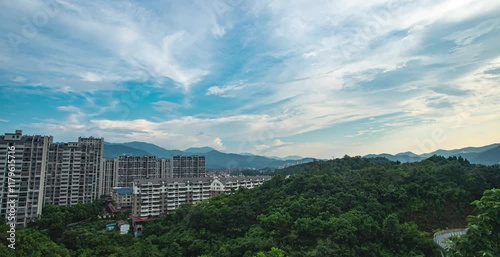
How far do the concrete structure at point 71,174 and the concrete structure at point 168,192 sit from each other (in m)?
7.76

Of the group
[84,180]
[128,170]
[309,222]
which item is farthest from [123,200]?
[309,222]

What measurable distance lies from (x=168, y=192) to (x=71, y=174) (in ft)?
36.0

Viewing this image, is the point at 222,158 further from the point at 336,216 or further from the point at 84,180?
the point at 336,216

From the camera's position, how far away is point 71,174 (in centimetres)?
2830

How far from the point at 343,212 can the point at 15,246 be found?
49.7 feet

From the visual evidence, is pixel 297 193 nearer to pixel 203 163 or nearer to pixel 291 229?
pixel 291 229

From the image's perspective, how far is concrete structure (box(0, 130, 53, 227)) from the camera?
63.9 ft

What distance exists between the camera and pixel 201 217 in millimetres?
17344

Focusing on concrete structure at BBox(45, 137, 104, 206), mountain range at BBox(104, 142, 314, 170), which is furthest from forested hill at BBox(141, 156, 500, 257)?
mountain range at BBox(104, 142, 314, 170)

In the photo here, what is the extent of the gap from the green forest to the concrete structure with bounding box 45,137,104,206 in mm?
5509

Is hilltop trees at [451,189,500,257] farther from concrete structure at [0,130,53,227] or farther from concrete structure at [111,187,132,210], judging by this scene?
concrete structure at [111,187,132,210]

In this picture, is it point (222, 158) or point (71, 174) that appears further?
point (222, 158)

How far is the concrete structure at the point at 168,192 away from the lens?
24219 mm

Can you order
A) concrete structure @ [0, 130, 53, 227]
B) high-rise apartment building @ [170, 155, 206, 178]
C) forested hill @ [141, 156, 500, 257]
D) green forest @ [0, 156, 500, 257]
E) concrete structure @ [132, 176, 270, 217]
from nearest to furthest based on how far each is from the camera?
green forest @ [0, 156, 500, 257], forested hill @ [141, 156, 500, 257], concrete structure @ [0, 130, 53, 227], concrete structure @ [132, 176, 270, 217], high-rise apartment building @ [170, 155, 206, 178]
